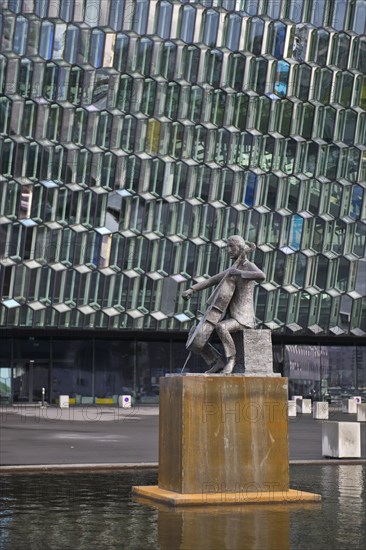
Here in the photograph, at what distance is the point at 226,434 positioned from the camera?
1447 cm

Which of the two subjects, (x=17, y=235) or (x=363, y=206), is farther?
(x=363, y=206)

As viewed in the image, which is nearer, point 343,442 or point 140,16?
point 343,442

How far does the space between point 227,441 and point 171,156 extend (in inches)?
1951

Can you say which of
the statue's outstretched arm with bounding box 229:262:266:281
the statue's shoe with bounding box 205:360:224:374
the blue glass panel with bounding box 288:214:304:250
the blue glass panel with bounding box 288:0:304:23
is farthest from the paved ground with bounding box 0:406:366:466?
the blue glass panel with bounding box 288:0:304:23

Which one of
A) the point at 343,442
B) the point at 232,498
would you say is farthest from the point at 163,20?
the point at 232,498

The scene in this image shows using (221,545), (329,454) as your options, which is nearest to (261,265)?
(329,454)

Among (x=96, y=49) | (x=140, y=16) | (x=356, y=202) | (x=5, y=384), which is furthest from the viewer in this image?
(x=5, y=384)

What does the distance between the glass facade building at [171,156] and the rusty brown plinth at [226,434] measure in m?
47.7

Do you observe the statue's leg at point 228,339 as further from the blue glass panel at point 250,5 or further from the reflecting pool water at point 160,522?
the blue glass panel at point 250,5

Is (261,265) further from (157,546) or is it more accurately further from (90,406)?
(157,546)

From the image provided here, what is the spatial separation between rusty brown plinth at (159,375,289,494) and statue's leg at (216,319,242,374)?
0.40 metres

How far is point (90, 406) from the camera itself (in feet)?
221

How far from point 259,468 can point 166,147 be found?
162 feet

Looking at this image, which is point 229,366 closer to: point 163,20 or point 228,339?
point 228,339
